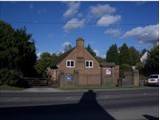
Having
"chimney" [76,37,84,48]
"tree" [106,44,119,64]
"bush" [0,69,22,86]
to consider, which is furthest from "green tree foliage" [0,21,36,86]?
"tree" [106,44,119,64]

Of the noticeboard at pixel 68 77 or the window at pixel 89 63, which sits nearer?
the noticeboard at pixel 68 77

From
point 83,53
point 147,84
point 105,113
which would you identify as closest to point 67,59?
point 83,53

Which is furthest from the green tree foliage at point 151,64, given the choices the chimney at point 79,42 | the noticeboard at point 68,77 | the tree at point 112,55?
the noticeboard at point 68,77

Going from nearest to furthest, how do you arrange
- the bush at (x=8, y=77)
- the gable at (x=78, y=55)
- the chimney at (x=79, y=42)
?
the bush at (x=8, y=77) → the gable at (x=78, y=55) → the chimney at (x=79, y=42)

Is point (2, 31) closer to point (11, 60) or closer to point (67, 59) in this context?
point (11, 60)

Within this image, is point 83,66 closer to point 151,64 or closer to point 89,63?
point 89,63

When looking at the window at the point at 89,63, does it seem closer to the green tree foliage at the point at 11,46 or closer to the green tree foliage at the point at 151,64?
the green tree foliage at the point at 151,64

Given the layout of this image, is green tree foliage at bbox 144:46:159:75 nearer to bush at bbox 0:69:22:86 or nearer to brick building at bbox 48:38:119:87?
brick building at bbox 48:38:119:87

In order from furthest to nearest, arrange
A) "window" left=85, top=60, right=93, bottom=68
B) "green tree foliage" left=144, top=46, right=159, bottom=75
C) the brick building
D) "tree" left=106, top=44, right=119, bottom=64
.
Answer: "tree" left=106, top=44, right=119, bottom=64, "green tree foliage" left=144, top=46, right=159, bottom=75, "window" left=85, top=60, right=93, bottom=68, the brick building

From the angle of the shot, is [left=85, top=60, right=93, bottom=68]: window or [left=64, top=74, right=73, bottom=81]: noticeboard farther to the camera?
[left=85, top=60, right=93, bottom=68]: window

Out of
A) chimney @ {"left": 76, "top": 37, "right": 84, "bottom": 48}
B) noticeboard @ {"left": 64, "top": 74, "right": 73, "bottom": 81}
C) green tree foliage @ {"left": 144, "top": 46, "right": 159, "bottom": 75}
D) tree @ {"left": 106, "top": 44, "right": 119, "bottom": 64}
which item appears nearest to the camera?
noticeboard @ {"left": 64, "top": 74, "right": 73, "bottom": 81}

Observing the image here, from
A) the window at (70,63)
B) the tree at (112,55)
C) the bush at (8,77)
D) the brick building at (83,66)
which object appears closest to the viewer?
the bush at (8,77)

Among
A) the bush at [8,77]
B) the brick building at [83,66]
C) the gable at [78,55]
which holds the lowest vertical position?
the bush at [8,77]

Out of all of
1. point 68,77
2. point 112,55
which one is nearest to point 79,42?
point 68,77
